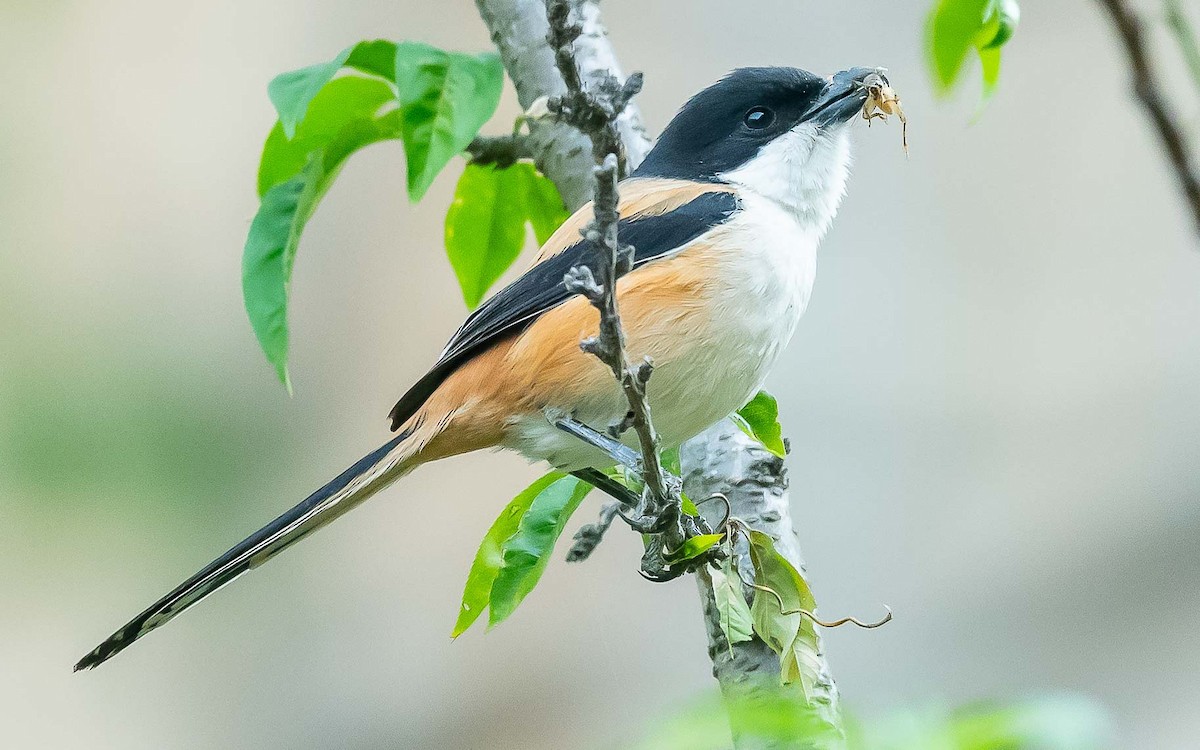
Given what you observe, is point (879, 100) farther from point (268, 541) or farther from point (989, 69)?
point (268, 541)

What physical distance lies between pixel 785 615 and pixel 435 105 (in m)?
1.31

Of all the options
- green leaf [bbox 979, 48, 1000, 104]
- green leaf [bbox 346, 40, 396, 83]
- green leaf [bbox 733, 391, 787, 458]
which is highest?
green leaf [bbox 346, 40, 396, 83]

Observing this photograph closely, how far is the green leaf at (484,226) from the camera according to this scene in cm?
299

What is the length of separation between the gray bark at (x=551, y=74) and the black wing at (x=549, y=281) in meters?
0.22

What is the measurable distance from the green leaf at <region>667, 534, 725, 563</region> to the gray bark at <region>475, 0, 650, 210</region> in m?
1.07

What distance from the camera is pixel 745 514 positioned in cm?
270

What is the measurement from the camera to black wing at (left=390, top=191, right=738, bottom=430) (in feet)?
8.95

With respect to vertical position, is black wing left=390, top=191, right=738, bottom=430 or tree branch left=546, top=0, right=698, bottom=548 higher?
black wing left=390, top=191, right=738, bottom=430

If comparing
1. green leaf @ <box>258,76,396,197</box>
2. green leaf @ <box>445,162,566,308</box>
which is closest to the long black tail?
green leaf @ <box>445,162,566,308</box>

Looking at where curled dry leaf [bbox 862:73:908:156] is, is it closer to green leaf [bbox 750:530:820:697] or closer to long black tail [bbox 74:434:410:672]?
green leaf [bbox 750:530:820:697]

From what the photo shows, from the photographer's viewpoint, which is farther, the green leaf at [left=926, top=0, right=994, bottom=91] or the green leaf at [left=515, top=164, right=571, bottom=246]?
the green leaf at [left=515, top=164, right=571, bottom=246]

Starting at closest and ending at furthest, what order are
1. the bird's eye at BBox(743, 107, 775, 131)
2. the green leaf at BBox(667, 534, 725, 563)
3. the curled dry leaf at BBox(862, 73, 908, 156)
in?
1. the green leaf at BBox(667, 534, 725, 563)
2. the curled dry leaf at BBox(862, 73, 908, 156)
3. the bird's eye at BBox(743, 107, 775, 131)

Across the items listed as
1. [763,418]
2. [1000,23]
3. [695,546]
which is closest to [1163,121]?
[1000,23]

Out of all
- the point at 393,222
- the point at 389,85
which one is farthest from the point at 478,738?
the point at 389,85
